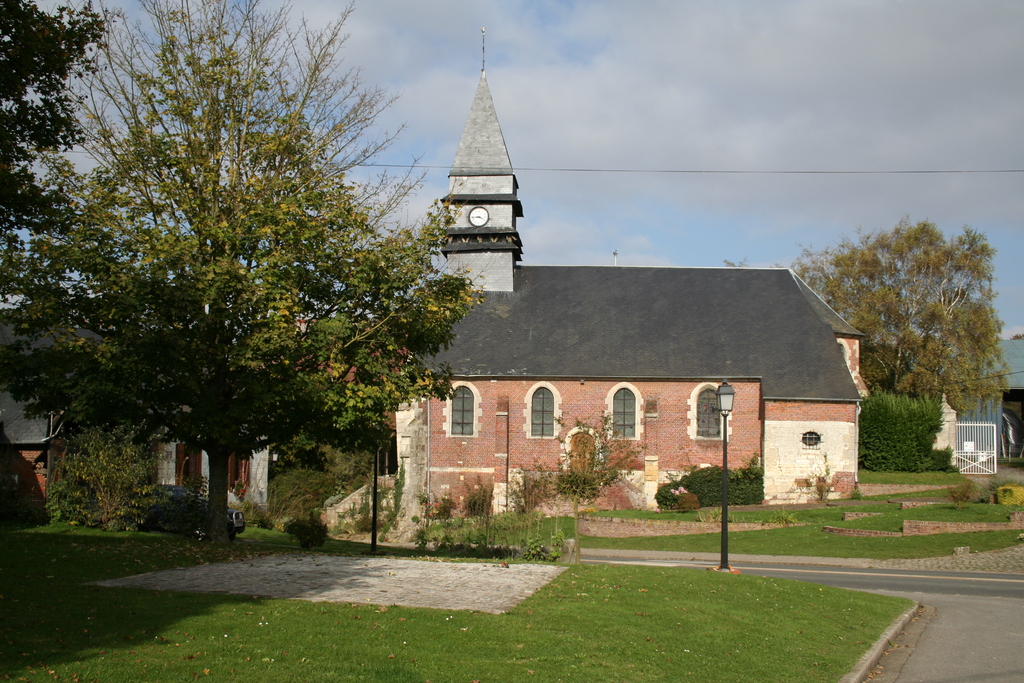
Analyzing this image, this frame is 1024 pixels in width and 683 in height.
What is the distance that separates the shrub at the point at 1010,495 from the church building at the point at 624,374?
21.5ft

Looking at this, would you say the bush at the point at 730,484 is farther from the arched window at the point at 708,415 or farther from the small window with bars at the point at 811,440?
the small window with bars at the point at 811,440

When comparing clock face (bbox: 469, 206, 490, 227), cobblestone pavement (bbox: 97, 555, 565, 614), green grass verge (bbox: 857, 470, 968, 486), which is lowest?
green grass verge (bbox: 857, 470, 968, 486)

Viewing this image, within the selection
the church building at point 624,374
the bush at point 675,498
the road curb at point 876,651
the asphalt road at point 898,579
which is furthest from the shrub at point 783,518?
the road curb at point 876,651

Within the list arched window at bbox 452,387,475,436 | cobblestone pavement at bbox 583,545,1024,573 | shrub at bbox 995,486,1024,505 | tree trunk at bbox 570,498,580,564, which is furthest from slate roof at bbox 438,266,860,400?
tree trunk at bbox 570,498,580,564

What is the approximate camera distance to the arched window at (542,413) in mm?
32562

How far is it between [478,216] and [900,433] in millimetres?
19774

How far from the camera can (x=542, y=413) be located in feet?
107

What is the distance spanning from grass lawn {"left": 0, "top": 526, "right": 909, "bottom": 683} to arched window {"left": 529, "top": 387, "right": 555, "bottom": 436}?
66.4 ft

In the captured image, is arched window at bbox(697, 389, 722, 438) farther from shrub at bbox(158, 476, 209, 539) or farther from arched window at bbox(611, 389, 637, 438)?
shrub at bbox(158, 476, 209, 539)

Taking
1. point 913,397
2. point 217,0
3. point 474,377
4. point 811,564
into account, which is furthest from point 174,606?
point 913,397

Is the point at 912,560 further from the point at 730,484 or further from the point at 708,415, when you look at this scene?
the point at 708,415

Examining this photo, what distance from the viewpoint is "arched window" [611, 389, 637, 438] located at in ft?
107

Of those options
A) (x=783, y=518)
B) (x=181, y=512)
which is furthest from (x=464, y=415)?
(x=181, y=512)

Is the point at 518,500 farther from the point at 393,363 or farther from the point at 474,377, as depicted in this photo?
the point at 393,363
